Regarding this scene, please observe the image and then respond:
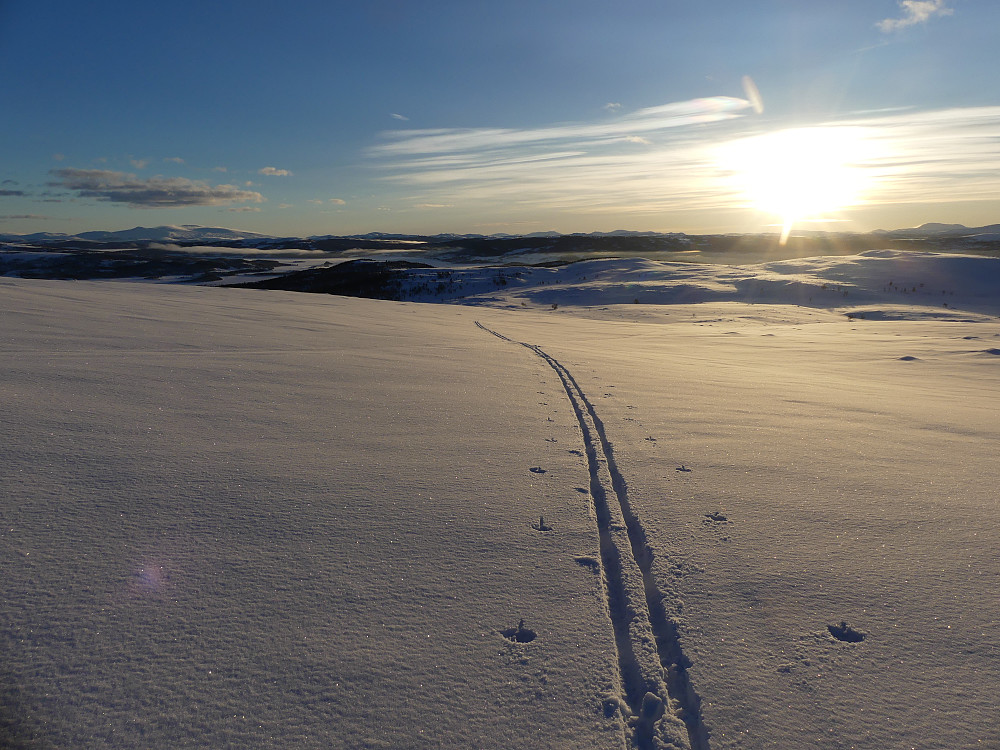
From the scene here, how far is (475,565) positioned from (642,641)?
2.50 feet

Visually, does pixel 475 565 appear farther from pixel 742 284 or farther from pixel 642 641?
pixel 742 284

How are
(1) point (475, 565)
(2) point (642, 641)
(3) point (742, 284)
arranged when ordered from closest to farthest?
1. (2) point (642, 641)
2. (1) point (475, 565)
3. (3) point (742, 284)

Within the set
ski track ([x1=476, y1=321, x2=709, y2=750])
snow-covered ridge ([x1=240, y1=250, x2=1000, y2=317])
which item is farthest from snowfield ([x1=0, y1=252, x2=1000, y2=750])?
snow-covered ridge ([x1=240, y1=250, x2=1000, y2=317])

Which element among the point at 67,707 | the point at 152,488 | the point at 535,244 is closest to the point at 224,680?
the point at 67,707

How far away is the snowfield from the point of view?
177cm

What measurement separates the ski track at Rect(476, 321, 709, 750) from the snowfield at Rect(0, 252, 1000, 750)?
13 mm

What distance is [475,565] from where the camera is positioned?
8.14 ft

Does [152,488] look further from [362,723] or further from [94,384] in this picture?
[94,384]

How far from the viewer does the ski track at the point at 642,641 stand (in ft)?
5.91

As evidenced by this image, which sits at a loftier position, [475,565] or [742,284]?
[742,284]

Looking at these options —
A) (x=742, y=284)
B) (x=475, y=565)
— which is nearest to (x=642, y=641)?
(x=475, y=565)

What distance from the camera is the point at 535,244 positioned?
98812 mm

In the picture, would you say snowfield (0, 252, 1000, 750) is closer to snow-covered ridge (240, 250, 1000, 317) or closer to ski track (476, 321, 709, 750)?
ski track (476, 321, 709, 750)

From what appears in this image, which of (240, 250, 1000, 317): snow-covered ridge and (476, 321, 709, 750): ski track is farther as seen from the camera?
(240, 250, 1000, 317): snow-covered ridge
